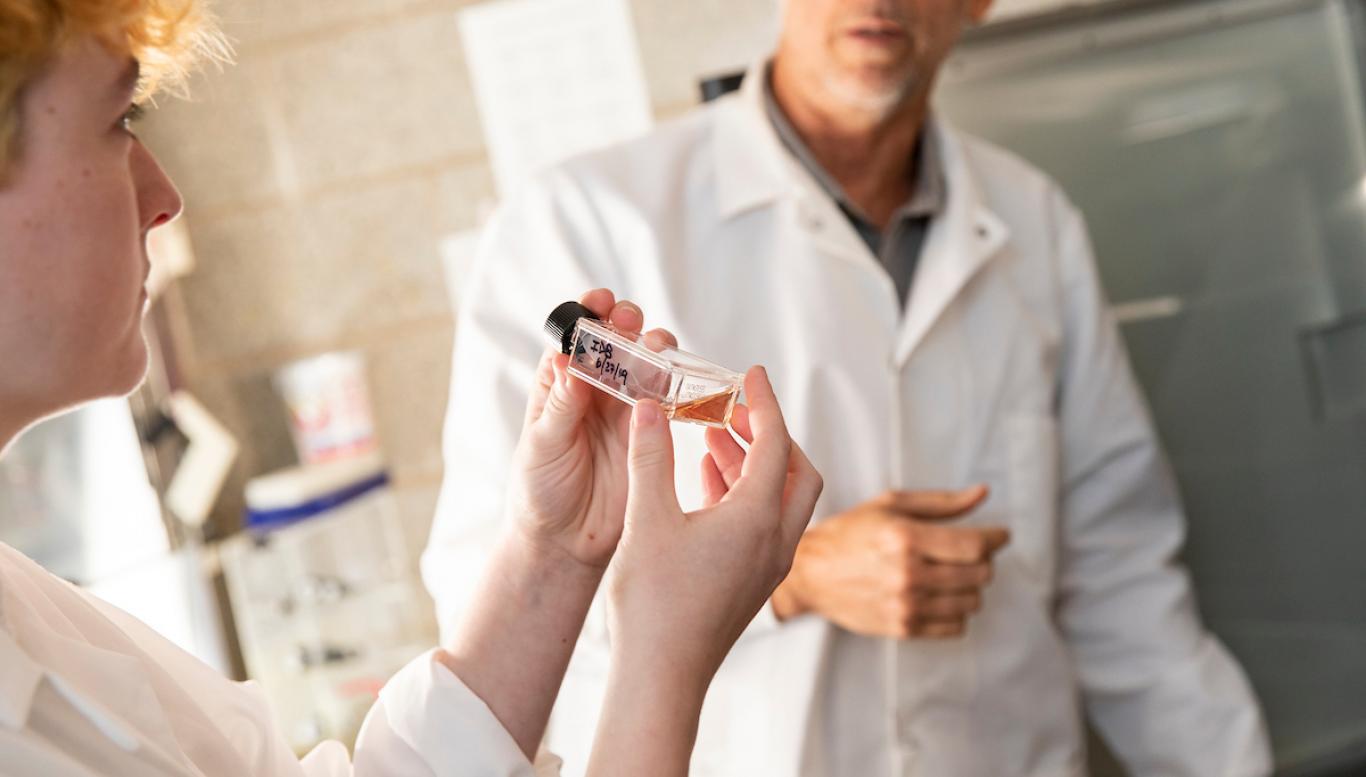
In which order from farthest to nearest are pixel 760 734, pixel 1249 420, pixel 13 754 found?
pixel 1249 420 → pixel 760 734 → pixel 13 754

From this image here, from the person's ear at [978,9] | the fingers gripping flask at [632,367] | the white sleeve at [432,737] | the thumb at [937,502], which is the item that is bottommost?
the thumb at [937,502]

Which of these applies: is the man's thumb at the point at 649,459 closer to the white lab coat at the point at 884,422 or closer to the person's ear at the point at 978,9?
the white lab coat at the point at 884,422

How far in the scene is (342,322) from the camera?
2061mm

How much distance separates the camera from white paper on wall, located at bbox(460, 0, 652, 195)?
6.43 ft

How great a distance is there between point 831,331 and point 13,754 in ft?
3.10

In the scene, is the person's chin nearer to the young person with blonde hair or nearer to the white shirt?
the young person with blonde hair

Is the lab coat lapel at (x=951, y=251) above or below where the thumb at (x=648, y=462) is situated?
below

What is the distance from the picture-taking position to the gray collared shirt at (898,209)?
4.96ft

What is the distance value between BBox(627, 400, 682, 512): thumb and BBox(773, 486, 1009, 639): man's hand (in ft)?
1.78

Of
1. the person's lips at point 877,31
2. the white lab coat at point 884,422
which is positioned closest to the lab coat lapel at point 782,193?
the white lab coat at point 884,422

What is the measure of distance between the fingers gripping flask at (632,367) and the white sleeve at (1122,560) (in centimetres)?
85

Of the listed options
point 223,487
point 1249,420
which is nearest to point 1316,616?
point 1249,420

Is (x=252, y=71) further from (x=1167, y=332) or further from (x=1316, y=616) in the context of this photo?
(x=1316, y=616)

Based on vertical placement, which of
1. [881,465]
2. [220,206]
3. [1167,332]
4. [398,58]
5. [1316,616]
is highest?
[398,58]
